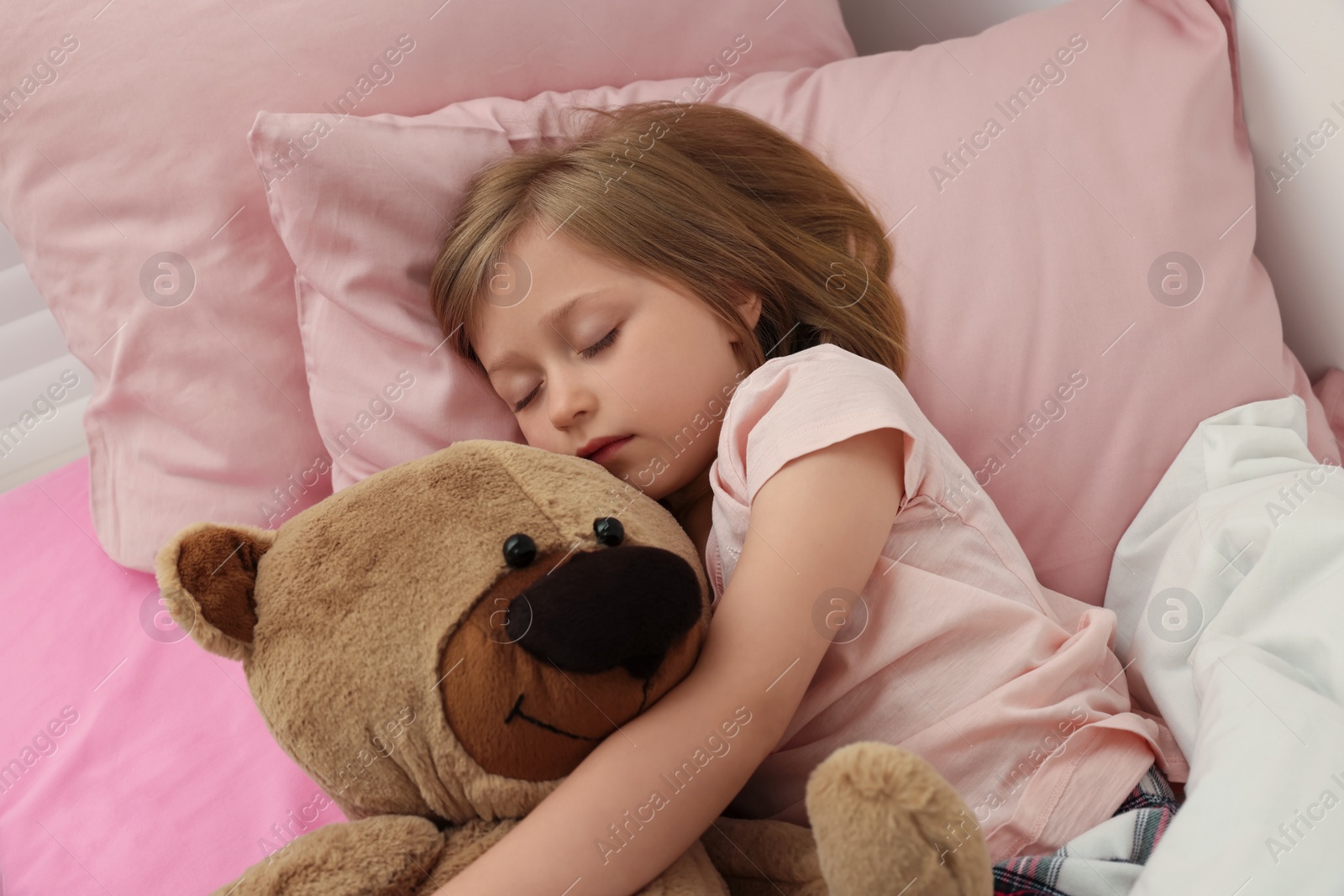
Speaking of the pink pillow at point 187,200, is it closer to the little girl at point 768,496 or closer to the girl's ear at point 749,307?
the little girl at point 768,496

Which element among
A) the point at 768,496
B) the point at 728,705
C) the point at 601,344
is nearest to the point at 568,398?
the point at 601,344

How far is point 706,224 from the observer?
0.98 metres

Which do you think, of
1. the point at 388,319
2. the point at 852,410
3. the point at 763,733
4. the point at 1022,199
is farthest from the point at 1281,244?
the point at 388,319

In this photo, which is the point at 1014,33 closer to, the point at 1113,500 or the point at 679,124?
the point at 679,124

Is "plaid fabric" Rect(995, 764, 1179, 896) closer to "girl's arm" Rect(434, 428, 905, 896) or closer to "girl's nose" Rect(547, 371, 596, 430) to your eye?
"girl's arm" Rect(434, 428, 905, 896)

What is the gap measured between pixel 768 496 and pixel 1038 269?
0.42m

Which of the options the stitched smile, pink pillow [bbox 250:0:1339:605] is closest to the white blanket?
pink pillow [bbox 250:0:1339:605]

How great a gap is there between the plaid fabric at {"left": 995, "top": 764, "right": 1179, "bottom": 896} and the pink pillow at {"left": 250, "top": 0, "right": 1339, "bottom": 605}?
0.30 metres

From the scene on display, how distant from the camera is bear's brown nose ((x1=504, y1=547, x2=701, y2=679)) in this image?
53cm

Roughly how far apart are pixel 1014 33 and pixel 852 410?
1.83ft

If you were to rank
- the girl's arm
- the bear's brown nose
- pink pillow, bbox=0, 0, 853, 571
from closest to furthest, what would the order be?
the bear's brown nose < the girl's arm < pink pillow, bbox=0, 0, 853, 571

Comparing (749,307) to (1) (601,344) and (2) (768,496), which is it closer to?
(1) (601,344)

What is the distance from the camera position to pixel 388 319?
1000 millimetres

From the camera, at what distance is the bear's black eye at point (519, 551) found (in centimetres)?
61
